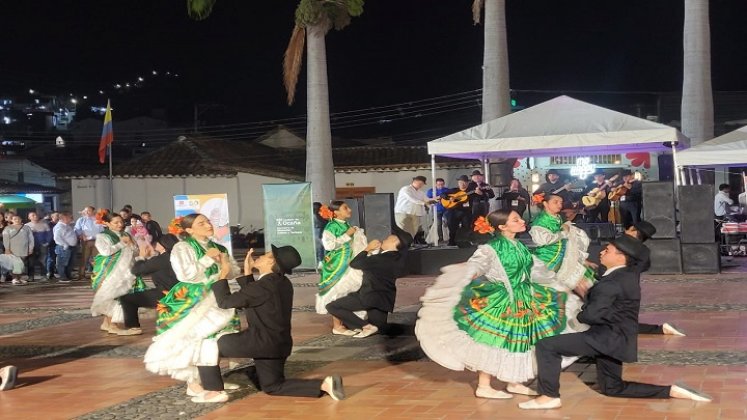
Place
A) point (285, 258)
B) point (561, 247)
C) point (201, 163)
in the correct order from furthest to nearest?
point (201, 163) < point (561, 247) < point (285, 258)

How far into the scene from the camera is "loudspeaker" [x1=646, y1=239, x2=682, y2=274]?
648 inches

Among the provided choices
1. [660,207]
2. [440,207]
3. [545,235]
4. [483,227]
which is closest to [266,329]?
[483,227]

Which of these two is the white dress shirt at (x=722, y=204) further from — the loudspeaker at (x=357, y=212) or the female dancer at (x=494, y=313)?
the female dancer at (x=494, y=313)

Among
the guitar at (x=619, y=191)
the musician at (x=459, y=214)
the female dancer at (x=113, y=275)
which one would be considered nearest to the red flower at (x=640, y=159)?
the guitar at (x=619, y=191)

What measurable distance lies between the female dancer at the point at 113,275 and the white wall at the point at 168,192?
2152cm

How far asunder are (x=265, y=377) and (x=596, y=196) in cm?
1081

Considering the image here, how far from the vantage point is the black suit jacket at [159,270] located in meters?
10.4

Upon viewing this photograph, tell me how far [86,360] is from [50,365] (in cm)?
38

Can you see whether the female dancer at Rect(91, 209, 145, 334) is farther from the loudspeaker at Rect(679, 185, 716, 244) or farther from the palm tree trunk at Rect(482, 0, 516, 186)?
the palm tree trunk at Rect(482, 0, 516, 186)

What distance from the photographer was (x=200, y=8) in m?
20.4

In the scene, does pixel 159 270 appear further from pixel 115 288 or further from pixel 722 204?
pixel 722 204

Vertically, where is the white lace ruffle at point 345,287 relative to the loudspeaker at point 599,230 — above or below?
below

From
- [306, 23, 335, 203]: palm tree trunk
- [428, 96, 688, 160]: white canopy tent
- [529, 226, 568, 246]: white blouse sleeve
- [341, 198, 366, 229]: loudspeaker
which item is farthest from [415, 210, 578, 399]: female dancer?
[306, 23, 335, 203]: palm tree trunk

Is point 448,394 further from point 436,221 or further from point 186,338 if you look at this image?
point 436,221
